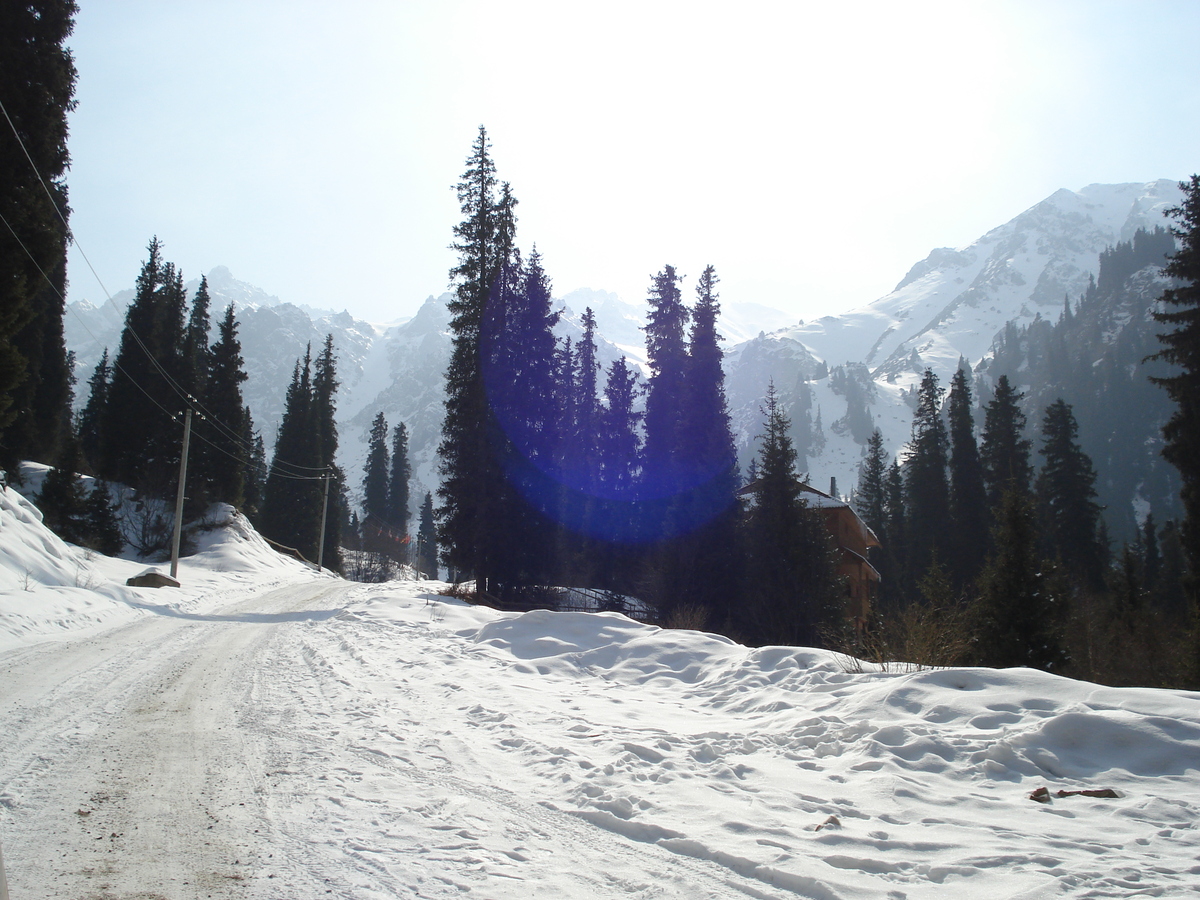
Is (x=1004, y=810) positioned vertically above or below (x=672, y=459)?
below

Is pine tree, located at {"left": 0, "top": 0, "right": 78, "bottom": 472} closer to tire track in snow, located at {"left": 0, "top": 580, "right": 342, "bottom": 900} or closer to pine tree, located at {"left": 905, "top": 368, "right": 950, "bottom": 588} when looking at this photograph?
tire track in snow, located at {"left": 0, "top": 580, "right": 342, "bottom": 900}

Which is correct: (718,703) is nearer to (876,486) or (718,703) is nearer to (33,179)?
(33,179)

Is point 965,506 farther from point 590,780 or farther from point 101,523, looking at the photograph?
point 101,523

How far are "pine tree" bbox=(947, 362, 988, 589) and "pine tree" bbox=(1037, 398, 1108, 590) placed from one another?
13.3 feet

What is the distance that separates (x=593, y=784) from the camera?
5340 mm

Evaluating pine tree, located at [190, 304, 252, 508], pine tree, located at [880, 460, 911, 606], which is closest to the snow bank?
pine tree, located at [190, 304, 252, 508]

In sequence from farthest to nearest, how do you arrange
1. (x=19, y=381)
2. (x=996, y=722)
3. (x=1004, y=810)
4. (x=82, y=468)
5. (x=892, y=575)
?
(x=892, y=575) → (x=82, y=468) → (x=19, y=381) → (x=996, y=722) → (x=1004, y=810)

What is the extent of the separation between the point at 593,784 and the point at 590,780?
123 millimetres

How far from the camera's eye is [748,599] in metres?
24.0

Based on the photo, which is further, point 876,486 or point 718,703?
point 876,486

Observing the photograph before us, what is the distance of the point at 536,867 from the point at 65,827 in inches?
118

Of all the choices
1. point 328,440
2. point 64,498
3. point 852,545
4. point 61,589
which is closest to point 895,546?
point 852,545

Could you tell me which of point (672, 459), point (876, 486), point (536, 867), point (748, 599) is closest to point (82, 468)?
point (672, 459)

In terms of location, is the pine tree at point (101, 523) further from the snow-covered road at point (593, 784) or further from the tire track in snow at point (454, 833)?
the tire track in snow at point (454, 833)
